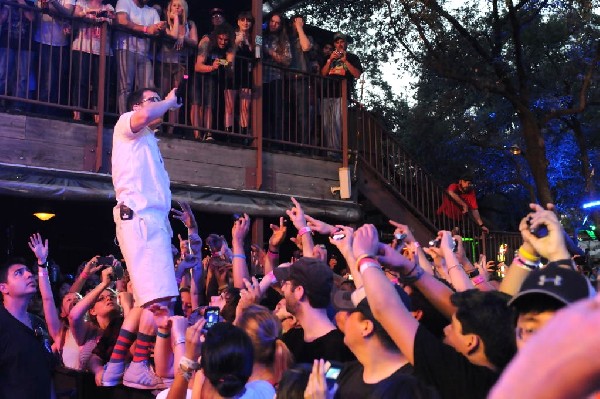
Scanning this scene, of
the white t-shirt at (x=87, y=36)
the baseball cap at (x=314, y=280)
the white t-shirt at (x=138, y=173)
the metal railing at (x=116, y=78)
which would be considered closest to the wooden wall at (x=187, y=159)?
the metal railing at (x=116, y=78)

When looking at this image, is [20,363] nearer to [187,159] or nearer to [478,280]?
[478,280]

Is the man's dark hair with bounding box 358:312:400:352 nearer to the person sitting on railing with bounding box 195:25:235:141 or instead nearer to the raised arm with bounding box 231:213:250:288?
the raised arm with bounding box 231:213:250:288

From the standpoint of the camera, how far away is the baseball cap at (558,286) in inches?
70.8

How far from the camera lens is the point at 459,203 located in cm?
1368

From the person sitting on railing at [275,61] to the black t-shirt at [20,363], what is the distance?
22.0ft

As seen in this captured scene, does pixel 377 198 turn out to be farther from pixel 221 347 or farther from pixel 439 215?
pixel 221 347

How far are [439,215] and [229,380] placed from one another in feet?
35.2

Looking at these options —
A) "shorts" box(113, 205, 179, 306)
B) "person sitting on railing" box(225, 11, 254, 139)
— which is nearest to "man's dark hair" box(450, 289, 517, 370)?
"shorts" box(113, 205, 179, 306)

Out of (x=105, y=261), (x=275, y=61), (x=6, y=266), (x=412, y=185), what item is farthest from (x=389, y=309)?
(x=412, y=185)

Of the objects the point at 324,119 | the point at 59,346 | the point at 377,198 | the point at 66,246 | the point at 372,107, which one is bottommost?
the point at 59,346

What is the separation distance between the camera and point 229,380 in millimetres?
2969

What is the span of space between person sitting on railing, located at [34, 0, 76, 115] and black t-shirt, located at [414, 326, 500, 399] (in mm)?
7213

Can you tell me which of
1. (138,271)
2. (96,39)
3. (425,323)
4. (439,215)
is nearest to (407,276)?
(425,323)

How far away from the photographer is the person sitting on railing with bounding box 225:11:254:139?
10375 millimetres
